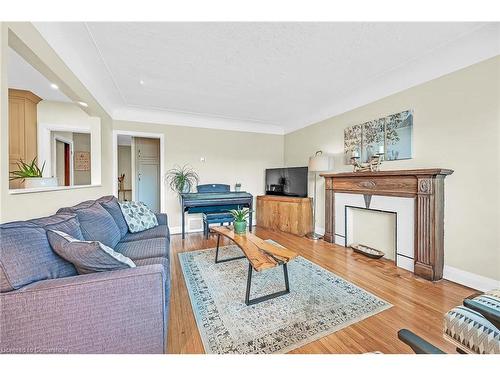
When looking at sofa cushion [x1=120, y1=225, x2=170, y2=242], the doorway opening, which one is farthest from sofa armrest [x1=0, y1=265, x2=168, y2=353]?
the doorway opening

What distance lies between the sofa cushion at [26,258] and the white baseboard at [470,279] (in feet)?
10.8

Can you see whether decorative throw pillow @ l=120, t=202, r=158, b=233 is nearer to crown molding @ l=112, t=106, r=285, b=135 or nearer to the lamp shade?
A: crown molding @ l=112, t=106, r=285, b=135

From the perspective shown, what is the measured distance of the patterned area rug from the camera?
136cm

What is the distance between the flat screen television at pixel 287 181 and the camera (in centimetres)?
401

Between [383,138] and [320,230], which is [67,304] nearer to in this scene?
[383,138]

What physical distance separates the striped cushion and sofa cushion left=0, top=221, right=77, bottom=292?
2.01 meters

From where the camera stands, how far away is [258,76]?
8.79 feet

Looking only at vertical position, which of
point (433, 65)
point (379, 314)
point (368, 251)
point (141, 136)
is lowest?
point (379, 314)

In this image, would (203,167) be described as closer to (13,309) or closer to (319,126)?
(319,126)

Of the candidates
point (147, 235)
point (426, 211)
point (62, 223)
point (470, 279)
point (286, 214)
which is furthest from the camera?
point (286, 214)

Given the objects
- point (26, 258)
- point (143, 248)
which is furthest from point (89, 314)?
point (143, 248)

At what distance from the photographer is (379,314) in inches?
63.8

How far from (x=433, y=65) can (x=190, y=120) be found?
12.5 feet
